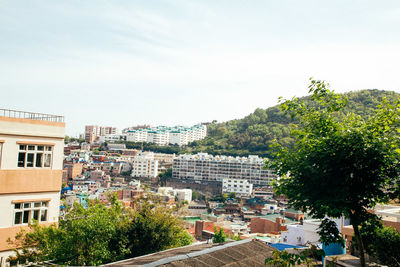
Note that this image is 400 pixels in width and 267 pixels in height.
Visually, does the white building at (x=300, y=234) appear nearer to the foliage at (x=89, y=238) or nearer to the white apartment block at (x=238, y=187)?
the foliage at (x=89, y=238)

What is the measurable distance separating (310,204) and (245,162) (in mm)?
58469

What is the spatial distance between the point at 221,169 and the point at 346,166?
197 feet

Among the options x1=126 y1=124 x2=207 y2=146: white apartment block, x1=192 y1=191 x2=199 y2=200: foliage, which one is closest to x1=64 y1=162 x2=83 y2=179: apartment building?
Answer: x1=192 y1=191 x2=199 y2=200: foliage

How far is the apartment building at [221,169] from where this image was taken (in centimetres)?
5931

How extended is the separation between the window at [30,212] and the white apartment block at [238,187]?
49.5m

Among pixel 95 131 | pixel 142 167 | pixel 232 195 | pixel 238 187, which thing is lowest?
pixel 232 195

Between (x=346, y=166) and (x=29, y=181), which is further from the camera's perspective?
(x=29, y=181)

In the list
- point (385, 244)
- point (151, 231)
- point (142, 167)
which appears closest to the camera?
point (385, 244)

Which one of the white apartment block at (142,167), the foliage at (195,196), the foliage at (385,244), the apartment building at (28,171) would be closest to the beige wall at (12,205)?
the apartment building at (28,171)

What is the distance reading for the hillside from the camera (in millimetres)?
68375

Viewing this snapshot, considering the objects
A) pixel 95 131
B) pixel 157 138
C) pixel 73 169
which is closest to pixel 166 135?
pixel 157 138

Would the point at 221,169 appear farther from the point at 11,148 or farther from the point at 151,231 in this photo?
the point at 11,148

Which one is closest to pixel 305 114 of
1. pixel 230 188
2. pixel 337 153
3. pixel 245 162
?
pixel 337 153

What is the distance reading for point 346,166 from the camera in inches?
110
